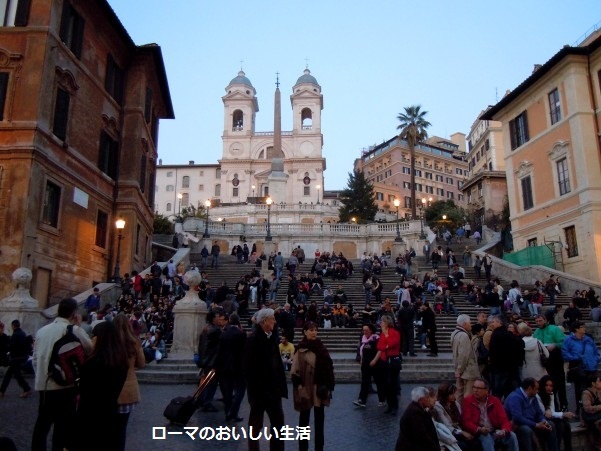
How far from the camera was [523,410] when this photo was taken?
705cm

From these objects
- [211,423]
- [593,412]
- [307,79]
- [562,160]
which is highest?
[307,79]

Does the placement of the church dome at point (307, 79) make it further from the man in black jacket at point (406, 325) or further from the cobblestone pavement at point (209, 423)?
the cobblestone pavement at point (209, 423)

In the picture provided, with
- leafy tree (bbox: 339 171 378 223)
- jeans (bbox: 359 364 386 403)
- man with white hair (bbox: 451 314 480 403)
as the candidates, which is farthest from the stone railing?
man with white hair (bbox: 451 314 480 403)

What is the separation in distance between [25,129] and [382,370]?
1502 cm

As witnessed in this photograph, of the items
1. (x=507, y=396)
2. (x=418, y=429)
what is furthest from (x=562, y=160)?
(x=418, y=429)

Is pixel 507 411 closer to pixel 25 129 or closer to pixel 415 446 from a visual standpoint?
pixel 415 446

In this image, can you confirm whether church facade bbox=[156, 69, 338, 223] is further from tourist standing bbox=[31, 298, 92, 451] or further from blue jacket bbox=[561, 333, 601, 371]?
tourist standing bbox=[31, 298, 92, 451]

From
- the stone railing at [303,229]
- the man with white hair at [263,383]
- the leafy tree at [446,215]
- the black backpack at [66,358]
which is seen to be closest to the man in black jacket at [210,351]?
the man with white hair at [263,383]

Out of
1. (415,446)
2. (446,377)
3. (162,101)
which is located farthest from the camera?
(162,101)

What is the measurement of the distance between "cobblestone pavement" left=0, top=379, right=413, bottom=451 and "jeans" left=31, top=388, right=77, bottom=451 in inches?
52.4

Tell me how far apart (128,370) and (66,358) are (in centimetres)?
69

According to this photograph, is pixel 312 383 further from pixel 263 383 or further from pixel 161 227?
pixel 161 227

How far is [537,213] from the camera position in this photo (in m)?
29.3

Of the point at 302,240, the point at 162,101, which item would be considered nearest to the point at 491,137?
the point at 302,240
